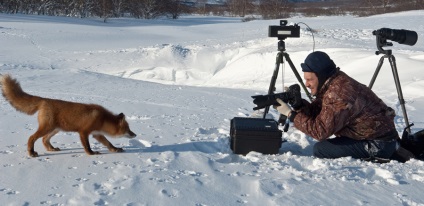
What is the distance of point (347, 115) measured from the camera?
319 cm

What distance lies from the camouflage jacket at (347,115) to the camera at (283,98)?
0.11 meters

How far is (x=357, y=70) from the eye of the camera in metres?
8.62

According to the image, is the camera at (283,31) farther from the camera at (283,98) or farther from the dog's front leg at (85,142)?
the dog's front leg at (85,142)

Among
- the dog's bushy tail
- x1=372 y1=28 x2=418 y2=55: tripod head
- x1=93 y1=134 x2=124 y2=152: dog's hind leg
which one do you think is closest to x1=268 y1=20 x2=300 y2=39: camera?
x1=372 y1=28 x2=418 y2=55: tripod head

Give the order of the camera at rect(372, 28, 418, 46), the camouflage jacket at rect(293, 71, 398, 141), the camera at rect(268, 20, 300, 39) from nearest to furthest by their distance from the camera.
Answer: the camouflage jacket at rect(293, 71, 398, 141)
the camera at rect(372, 28, 418, 46)
the camera at rect(268, 20, 300, 39)

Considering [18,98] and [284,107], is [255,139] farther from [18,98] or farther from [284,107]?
[18,98]

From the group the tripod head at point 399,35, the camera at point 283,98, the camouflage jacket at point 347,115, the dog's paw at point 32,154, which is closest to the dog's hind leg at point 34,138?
the dog's paw at point 32,154

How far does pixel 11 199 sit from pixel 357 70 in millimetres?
7591

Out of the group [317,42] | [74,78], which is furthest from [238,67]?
[74,78]

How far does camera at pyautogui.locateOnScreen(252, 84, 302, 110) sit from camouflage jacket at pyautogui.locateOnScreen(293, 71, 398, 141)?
11 centimetres

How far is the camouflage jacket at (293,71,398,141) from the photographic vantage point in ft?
10.3

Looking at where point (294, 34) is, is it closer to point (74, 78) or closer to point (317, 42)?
point (74, 78)

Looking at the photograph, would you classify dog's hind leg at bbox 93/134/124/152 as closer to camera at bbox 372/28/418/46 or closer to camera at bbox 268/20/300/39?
camera at bbox 268/20/300/39

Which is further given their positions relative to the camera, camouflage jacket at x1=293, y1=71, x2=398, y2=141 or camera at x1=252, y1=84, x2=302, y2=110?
camera at x1=252, y1=84, x2=302, y2=110
